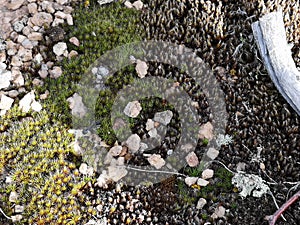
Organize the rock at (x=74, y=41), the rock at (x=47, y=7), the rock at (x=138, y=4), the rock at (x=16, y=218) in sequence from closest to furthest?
1. the rock at (x=16, y=218)
2. the rock at (x=74, y=41)
3. the rock at (x=47, y=7)
4. the rock at (x=138, y=4)

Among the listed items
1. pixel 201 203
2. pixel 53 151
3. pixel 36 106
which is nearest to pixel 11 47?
pixel 36 106

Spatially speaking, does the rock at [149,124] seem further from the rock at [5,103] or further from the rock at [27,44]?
the rock at [27,44]

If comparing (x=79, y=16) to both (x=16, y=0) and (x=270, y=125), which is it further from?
(x=270, y=125)

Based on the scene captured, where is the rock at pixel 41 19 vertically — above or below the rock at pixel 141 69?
above

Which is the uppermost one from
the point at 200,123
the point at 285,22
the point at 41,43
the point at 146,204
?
the point at 285,22

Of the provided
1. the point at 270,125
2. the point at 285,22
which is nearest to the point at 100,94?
the point at 270,125

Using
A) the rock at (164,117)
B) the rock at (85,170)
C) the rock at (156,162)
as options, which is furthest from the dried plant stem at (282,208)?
the rock at (85,170)
